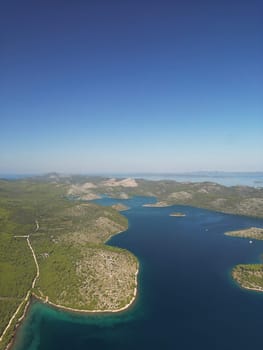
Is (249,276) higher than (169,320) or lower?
higher

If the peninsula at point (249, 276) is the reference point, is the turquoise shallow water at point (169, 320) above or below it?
below

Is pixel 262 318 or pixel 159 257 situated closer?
pixel 262 318

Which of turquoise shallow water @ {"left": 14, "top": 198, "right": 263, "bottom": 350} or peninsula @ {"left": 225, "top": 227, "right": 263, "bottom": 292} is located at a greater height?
peninsula @ {"left": 225, "top": 227, "right": 263, "bottom": 292}

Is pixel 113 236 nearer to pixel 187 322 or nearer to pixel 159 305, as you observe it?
pixel 159 305

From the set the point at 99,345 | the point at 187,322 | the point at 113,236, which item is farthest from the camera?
the point at 113,236

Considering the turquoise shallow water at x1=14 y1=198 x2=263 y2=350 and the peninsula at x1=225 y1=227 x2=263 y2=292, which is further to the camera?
the peninsula at x1=225 y1=227 x2=263 y2=292

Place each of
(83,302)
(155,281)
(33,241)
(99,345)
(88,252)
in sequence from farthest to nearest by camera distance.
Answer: (33,241) < (88,252) < (155,281) < (83,302) < (99,345)

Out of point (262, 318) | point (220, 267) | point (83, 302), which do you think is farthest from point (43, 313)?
point (220, 267)

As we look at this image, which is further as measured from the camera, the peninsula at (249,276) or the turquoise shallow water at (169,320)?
the peninsula at (249,276)

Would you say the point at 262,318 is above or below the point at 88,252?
below

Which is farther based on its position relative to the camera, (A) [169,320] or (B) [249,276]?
(B) [249,276]
